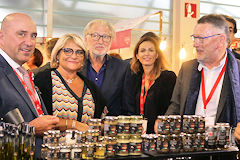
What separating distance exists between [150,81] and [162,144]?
1.83m

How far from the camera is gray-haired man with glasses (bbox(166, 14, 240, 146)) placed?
8.98 feet

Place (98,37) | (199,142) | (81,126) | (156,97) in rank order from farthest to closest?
(156,97) → (98,37) → (81,126) → (199,142)

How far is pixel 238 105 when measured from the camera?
2.73m

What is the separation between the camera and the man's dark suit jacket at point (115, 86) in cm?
336

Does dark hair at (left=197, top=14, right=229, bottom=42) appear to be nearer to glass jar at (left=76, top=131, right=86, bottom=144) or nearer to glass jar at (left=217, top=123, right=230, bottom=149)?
glass jar at (left=217, top=123, right=230, bottom=149)

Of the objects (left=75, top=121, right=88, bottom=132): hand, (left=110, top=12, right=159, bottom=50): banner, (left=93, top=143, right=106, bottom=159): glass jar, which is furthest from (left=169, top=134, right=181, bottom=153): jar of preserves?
(left=110, top=12, right=159, bottom=50): banner

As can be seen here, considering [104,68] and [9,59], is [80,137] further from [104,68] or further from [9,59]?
[104,68]

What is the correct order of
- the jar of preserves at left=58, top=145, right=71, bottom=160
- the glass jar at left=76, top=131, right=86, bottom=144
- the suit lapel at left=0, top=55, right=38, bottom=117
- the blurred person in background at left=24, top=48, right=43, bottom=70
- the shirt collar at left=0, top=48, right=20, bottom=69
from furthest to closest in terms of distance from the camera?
the blurred person in background at left=24, top=48, right=43, bottom=70, the shirt collar at left=0, top=48, right=20, bottom=69, the suit lapel at left=0, top=55, right=38, bottom=117, the glass jar at left=76, top=131, right=86, bottom=144, the jar of preserves at left=58, top=145, right=71, bottom=160

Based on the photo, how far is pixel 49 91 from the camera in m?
2.77

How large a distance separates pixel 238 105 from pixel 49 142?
5.49 ft

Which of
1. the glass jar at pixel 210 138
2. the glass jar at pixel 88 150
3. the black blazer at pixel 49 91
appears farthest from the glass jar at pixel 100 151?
the black blazer at pixel 49 91

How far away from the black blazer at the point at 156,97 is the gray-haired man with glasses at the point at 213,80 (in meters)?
0.73

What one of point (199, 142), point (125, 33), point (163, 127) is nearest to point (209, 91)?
point (199, 142)

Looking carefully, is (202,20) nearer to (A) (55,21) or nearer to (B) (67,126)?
(B) (67,126)
